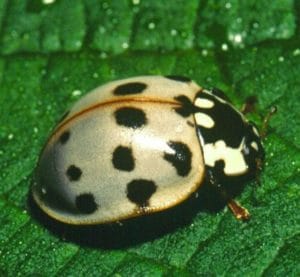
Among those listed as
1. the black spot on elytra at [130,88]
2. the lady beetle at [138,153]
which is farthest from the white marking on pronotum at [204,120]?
the black spot on elytra at [130,88]

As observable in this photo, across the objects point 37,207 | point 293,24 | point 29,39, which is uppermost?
point 293,24

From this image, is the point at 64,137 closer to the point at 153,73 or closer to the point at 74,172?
the point at 74,172

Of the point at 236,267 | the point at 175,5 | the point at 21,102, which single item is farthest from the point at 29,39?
the point at 236,267

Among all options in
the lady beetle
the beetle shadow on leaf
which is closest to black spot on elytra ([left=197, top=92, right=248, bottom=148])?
the lady beetle

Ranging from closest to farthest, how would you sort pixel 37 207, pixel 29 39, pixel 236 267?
pixel 236 267 < pixel 37 207 < pixel 29 39

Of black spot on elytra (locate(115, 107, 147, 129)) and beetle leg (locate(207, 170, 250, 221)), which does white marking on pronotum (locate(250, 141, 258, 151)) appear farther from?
black spot on elytra (locate(115, 107, 147, 129))

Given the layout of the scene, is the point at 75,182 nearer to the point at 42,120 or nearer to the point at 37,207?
the point at 37,207
